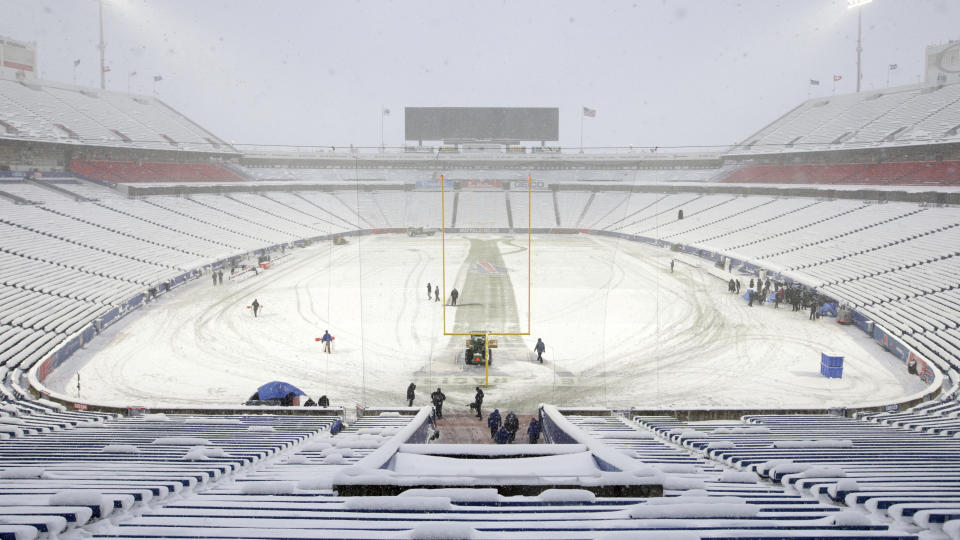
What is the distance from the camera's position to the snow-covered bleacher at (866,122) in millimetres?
38969

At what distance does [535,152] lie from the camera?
5962cm

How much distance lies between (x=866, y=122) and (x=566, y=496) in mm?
52117

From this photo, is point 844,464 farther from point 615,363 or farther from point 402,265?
point 402,265

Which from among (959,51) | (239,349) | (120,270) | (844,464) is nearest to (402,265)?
(120,270)

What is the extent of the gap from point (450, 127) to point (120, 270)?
124ft

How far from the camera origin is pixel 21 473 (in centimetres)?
496

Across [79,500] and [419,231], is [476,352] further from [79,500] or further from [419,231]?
[419,231]

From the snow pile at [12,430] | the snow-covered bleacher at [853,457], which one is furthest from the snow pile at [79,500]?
the snow pile at [12,430]

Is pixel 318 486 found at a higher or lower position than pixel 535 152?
lower

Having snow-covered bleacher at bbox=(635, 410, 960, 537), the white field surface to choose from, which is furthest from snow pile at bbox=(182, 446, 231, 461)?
the white field surface

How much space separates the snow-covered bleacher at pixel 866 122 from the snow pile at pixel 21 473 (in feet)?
139

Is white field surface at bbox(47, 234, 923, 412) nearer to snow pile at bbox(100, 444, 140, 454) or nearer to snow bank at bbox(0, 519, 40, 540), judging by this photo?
snow pile at bbox(100, 444, 140, 454)

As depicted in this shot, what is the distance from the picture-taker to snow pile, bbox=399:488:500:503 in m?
3.75

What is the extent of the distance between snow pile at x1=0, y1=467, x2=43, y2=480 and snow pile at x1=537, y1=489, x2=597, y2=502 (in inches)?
164
